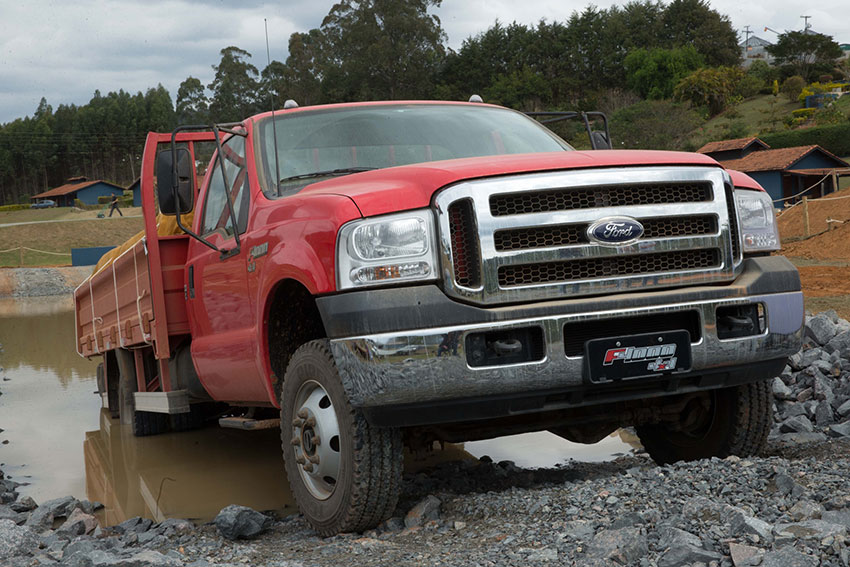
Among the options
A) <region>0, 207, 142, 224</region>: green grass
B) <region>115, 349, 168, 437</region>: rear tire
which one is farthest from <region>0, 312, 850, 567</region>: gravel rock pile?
<region>0, 207, 142, 224</region>: green grass

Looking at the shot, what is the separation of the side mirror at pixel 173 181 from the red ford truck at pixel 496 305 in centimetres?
8

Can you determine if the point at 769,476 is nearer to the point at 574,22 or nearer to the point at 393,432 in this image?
the point at 393,432

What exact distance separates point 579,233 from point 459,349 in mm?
693

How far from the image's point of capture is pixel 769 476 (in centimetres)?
380

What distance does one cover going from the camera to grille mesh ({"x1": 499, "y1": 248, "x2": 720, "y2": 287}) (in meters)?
3.73

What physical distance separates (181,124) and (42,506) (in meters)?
2.30

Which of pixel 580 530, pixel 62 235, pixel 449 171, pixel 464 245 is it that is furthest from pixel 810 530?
pixel 62 235

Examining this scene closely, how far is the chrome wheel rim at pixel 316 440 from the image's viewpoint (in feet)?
13.1

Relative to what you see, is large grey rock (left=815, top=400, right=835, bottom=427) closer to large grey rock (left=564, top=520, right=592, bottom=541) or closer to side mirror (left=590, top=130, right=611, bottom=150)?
side mirror (left=590, top=130, right=611, bottom=150)

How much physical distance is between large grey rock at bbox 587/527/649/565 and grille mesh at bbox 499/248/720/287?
3.37 ft

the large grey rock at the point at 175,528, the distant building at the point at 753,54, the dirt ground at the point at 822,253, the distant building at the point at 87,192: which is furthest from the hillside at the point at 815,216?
the distant building at the point at 87,192

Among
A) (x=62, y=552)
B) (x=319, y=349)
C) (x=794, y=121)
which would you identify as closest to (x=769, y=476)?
(x=319, y=349)

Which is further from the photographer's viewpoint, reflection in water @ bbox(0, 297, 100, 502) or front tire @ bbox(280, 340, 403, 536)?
reflection in water @ bbox(0, 297, 100, 502)

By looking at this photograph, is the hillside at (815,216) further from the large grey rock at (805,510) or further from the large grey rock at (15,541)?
the large grey rock at (15,541)
